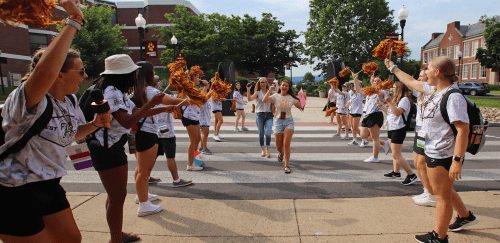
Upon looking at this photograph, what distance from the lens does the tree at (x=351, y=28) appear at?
36719mm

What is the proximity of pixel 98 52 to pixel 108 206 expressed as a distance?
39.0 m

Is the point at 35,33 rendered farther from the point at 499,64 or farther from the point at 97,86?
the point at 499,64

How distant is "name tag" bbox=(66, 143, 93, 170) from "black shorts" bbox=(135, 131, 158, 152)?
33.1 inches

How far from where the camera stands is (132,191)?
4812 millimetres

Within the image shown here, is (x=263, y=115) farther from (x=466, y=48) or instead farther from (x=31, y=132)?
(x=466, y=48)

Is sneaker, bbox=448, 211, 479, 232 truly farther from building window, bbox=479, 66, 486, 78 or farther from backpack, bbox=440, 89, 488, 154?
building window, bbox=479, 66, 486, 78

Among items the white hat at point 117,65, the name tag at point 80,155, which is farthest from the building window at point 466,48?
the name tag at point 80,155

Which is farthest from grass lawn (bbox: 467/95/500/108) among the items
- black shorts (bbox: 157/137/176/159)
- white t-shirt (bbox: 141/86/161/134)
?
white t-shirt (bbox: 141/86/161/134)

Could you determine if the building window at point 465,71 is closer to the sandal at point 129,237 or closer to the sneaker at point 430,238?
the sneaker at point 430,238

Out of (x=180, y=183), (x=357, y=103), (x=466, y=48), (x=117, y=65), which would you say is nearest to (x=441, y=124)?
(x=117, y=65)

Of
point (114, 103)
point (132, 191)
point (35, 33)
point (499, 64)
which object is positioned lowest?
point (132, 191)

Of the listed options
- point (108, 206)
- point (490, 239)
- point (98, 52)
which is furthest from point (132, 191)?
point (98, 52)

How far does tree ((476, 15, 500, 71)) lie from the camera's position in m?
31.4

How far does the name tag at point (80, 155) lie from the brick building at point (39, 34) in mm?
22166
